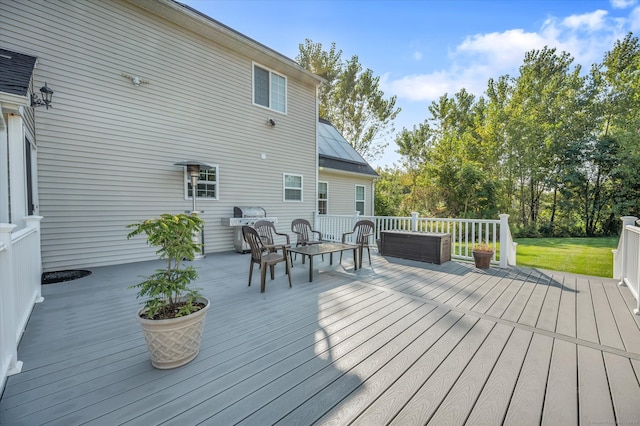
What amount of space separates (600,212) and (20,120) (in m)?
19.2

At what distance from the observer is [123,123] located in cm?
545

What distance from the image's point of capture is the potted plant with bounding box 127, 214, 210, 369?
76.2 inches

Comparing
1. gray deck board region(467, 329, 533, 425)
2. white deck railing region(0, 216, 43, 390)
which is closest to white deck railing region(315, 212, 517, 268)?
gray deck board region(467, 329, 533, 425)

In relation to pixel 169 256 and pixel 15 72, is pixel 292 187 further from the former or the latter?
pixel 169 256

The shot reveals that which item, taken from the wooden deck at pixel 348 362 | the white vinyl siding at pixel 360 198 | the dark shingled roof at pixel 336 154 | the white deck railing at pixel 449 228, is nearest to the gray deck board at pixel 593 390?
the wooden deck at pixel 348 362

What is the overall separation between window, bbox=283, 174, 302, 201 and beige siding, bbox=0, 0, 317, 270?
1.14 m

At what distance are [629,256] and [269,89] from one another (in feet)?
27.8

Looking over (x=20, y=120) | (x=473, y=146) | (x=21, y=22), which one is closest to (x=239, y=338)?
(x=20, y=120)

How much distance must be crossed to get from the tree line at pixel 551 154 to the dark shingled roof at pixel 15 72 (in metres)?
12.8

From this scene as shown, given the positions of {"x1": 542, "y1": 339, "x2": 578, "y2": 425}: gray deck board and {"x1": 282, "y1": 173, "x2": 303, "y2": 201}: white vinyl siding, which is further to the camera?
{"x1": 282, "y1": 173, "x2": 303, "y2": 201}: white vinyl siding

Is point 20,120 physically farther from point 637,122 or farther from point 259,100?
point 637,122

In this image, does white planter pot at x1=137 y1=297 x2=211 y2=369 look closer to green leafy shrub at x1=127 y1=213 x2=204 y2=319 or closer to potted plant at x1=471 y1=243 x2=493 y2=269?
green leafy shrub at x1=127 y1=213 x2=204 y2=319

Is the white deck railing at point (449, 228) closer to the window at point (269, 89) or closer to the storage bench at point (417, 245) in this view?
the storage bench at point (417, 245)

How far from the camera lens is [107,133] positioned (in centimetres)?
527
